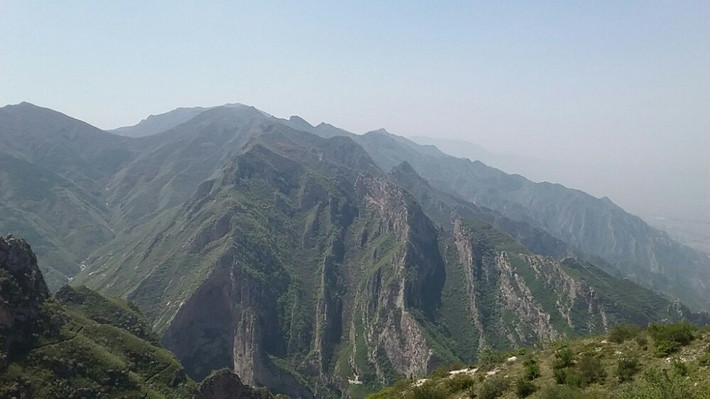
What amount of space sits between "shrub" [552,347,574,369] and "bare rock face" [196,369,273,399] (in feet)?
292

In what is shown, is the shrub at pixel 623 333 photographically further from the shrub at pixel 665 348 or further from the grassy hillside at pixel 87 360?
the grassy hillside at pixel 87 360

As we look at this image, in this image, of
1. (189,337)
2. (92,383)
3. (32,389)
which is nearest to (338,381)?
(189,337)

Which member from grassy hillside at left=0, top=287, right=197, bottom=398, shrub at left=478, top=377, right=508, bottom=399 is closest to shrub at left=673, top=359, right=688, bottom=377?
shrub at left=478, top=377, right=508, bottom=399

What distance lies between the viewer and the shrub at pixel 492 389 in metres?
28.4

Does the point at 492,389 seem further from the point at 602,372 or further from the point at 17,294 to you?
the point at 17,294

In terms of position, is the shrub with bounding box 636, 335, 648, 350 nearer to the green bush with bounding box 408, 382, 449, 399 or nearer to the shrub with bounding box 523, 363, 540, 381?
the shrub with bounding box 523, 363, 540, 381

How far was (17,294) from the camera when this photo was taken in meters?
89.1

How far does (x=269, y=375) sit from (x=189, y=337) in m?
40.5

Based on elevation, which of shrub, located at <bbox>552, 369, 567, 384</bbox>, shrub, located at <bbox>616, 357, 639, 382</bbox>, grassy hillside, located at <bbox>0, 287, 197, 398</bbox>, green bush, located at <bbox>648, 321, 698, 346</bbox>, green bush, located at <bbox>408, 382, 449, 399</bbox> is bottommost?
grassy hillside, located at <bbox>0, 287, 197, 398</bbox>

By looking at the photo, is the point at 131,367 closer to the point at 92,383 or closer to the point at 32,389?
the point at 92,383

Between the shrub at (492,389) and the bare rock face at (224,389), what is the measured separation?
288ft

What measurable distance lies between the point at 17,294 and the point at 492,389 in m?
100

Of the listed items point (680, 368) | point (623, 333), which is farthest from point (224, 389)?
point (680, 368)

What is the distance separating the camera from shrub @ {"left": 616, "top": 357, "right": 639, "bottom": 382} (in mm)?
25377
